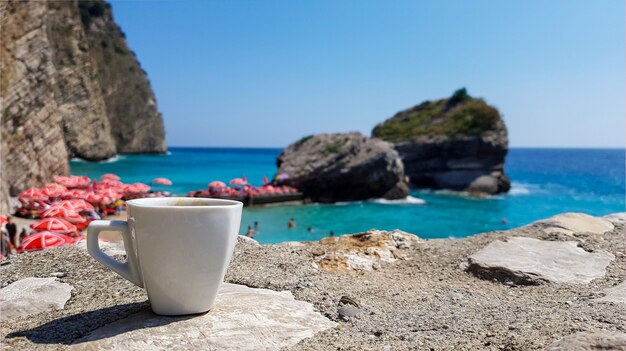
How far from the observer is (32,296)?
295 centimetres

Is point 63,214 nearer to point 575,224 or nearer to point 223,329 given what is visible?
point 223,329

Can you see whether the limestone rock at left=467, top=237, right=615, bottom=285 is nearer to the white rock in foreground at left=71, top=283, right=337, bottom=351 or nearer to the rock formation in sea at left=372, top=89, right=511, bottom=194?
the white rock in foreground at left=71, top=283, right=337, bottom=351

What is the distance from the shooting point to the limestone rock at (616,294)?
3184 millimetres

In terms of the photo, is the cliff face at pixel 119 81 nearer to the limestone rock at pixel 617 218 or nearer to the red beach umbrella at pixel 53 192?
the red beach umbrella at pixel 53 192

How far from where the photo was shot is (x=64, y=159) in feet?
86.3

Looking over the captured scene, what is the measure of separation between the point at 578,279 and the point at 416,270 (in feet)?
4.38

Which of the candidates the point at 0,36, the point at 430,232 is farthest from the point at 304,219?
the point at 0,36

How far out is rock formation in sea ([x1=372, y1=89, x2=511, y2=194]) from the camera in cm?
4228

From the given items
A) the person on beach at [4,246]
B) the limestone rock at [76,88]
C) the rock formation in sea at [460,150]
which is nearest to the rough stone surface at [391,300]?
the person on beach at [4,246]

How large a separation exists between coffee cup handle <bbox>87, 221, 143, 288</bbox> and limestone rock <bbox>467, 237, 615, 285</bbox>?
2972 millimetres

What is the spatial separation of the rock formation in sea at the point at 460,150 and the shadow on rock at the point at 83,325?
1642 inches

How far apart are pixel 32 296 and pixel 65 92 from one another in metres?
60.7

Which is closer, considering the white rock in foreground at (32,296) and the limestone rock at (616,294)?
the white rock in foreground at (32,296)

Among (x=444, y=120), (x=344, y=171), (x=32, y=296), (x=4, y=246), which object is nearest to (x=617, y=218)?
(x=32, y=296)
